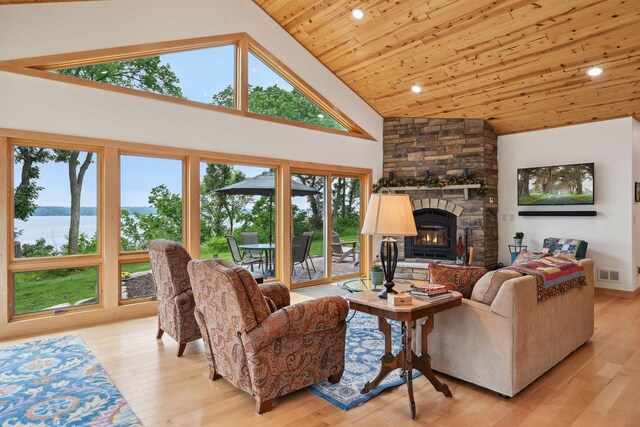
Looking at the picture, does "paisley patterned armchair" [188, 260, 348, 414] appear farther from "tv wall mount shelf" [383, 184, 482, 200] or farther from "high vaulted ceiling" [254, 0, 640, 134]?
"tv wall mount shelf" [383, 184, 482, 200]

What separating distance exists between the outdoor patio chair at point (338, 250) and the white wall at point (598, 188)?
2.96m

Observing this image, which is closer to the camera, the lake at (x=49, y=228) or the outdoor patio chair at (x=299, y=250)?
the lake at (x=49, y=228)

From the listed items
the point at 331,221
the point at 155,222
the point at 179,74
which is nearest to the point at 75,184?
the point at 155,222

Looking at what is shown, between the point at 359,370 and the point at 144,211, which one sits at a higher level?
the point at 144,211

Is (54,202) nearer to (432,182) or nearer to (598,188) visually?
(432,182)

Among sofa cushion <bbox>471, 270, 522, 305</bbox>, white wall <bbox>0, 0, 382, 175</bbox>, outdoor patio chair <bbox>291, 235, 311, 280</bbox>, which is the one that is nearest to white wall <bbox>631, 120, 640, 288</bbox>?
sofa cushion <bbox>471, 270, 522, 305</bbox>

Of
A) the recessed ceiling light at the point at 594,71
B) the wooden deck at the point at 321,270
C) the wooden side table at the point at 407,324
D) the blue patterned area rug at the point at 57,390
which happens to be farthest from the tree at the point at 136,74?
the recessed ceiling light at the point at 594,71

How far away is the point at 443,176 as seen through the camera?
694cm

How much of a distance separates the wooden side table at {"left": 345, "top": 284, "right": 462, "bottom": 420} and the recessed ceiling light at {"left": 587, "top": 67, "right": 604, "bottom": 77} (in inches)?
158

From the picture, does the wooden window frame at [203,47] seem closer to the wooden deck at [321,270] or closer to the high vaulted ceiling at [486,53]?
the high vaulted ceiling at [486,53]

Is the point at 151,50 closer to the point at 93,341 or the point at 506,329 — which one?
the point at 93,341

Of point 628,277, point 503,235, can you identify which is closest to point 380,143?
point 503,235

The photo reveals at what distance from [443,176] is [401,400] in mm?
4961

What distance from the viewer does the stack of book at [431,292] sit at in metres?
2.64
